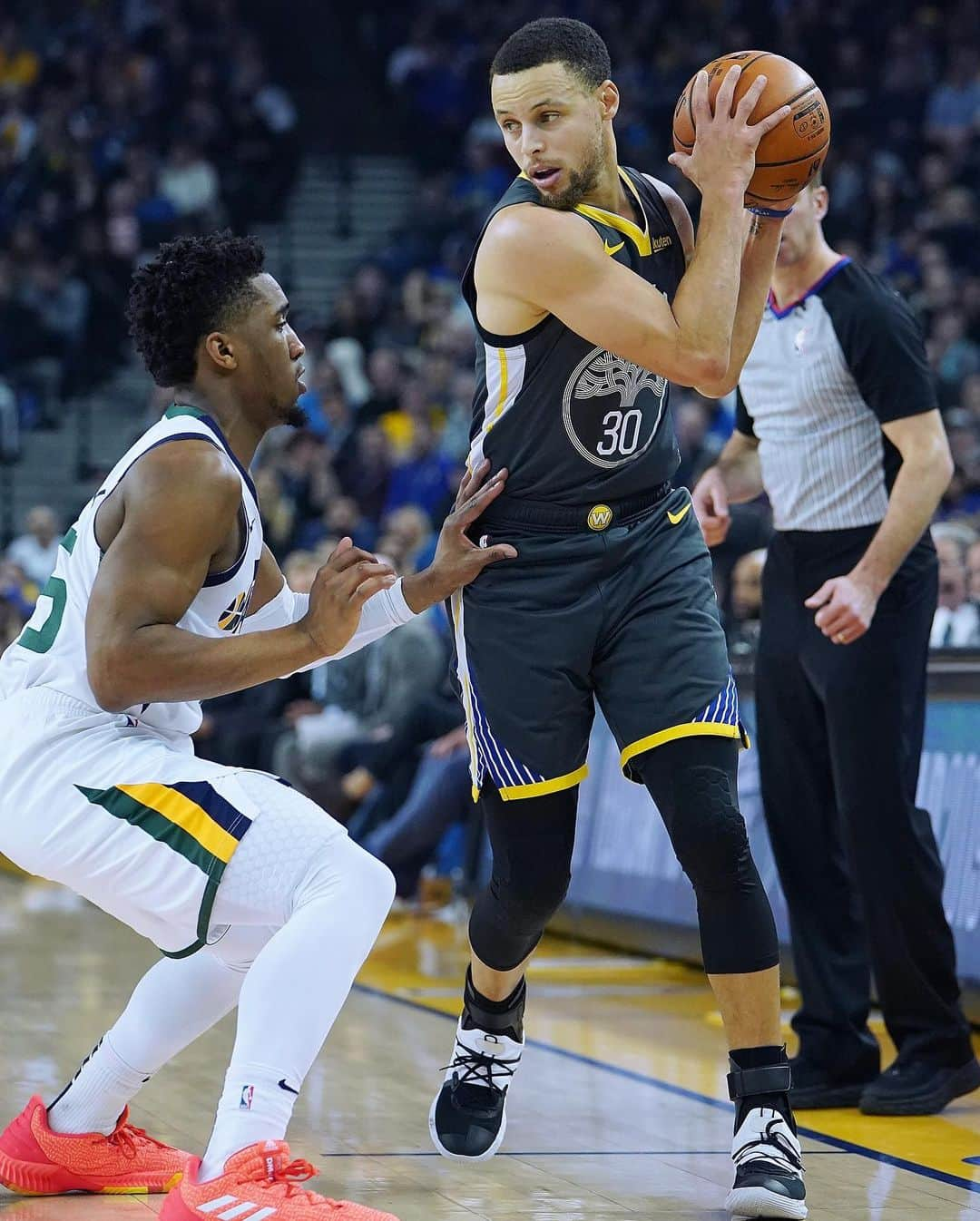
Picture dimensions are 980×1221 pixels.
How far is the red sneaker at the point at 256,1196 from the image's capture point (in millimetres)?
2980

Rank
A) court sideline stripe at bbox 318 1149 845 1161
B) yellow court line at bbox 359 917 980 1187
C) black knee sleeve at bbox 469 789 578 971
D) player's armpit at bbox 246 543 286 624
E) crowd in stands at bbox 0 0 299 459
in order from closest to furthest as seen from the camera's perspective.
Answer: black knee sleeve at bbox 469 789 578 971 < player's armpit at bbox 246 543 286 624 < court sideline stripe at bbox 318 1149 845 1161 < yellow court line at bbox 359 917 980 1187 < crowd in stands at bbox 0 0 299 459

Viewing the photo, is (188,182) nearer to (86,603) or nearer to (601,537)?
(601,537)

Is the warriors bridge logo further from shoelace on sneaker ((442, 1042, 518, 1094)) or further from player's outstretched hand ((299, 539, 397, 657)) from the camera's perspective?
shoelace on sneaker ((442, 1042, 518, 1094))

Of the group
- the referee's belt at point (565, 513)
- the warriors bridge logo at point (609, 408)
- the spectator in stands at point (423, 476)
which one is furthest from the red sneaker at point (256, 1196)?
the spectator in stands at point (423, 476)

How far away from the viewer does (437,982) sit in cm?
657

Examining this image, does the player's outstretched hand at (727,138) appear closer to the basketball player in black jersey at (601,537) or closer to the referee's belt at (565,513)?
the basketball player in black jersey at (601,537)

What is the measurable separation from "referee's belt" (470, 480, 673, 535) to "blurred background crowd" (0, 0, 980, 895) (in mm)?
4120

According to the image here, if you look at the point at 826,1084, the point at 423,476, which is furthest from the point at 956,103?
the point at 826,1084

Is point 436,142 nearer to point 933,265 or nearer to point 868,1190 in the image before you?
point 933,265

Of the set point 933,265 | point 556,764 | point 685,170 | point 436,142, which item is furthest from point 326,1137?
point 436,142

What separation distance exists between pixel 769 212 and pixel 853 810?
1580 millimetres

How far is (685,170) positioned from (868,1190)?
6.66ft

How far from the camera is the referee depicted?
4465 mm

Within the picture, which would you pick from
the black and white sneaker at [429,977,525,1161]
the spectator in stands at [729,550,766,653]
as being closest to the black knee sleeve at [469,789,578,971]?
the black and white sneaker at [429,977,525,1161]
